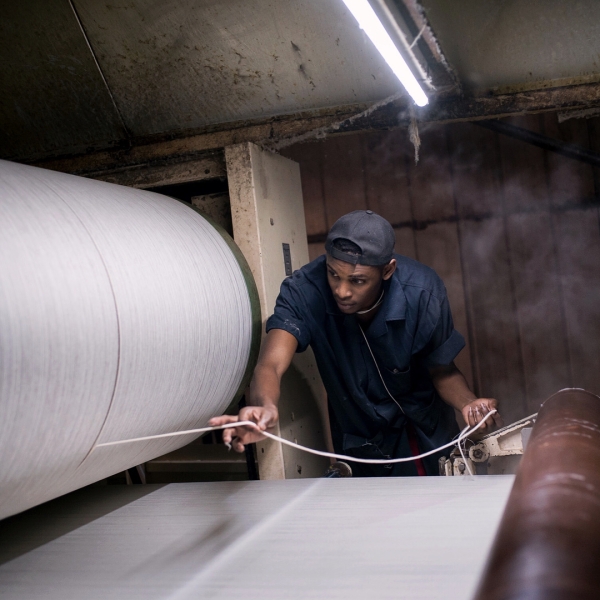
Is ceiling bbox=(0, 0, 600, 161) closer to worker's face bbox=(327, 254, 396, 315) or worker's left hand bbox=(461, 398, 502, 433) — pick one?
worker's face bbox=(327, 254, 396, 315)

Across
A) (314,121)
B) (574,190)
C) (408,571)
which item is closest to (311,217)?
(574,190)

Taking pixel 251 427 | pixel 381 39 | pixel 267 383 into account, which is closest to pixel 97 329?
pixel 251 427

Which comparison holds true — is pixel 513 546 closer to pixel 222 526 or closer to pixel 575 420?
pixel 575 420

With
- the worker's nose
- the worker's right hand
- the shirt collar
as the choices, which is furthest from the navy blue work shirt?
the worker's right hand

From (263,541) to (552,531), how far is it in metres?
0.78

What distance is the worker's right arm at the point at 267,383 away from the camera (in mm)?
1479

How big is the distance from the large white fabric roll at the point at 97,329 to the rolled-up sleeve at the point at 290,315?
0.70 feet

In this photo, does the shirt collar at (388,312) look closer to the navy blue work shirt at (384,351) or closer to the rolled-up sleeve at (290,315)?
the navy blue work shirt at (384,351)

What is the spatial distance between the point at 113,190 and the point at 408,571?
1.11 metres

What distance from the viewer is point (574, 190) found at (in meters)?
3.21

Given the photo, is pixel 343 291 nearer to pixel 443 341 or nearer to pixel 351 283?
pixel 351 283

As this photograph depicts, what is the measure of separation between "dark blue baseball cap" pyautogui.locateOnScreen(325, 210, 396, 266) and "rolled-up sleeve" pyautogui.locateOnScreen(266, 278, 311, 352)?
177mm

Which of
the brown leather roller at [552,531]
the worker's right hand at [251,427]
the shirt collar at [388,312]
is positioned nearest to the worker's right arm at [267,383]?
the worker's right hand at [251,427]

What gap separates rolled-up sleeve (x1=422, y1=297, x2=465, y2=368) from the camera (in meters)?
2.08
